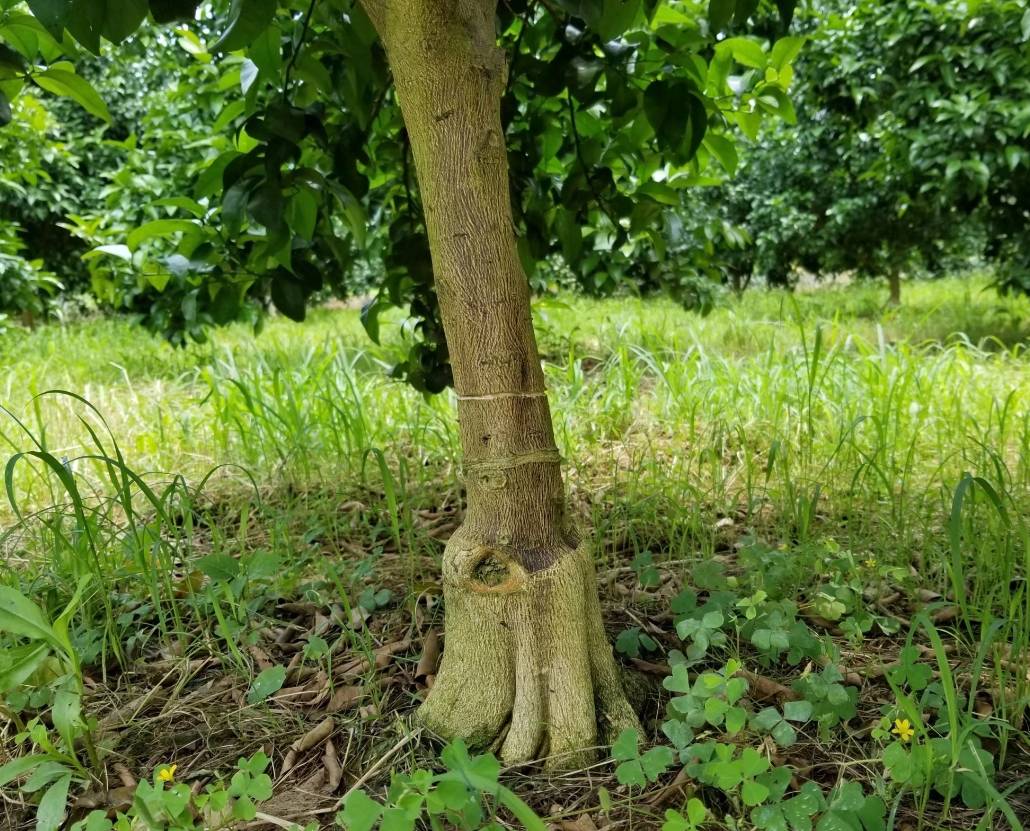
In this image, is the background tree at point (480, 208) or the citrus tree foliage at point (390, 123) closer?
the background tree at point (480, 208)

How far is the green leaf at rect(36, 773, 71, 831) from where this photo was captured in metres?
0.91

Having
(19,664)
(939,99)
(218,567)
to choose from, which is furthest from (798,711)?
(939,99)

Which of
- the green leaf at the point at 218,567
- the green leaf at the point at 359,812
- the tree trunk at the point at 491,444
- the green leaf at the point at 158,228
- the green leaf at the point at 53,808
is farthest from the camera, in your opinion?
the green leaf at the point at 158,228

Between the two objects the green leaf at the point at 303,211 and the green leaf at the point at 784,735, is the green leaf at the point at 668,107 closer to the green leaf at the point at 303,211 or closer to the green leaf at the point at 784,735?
the green leaf at the point at 303,211

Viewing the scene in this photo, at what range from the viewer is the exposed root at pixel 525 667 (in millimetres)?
1034

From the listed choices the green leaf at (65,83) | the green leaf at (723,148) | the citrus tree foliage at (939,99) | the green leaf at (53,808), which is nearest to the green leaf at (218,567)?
the green leaf at (53,808)

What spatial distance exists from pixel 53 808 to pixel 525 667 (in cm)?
61

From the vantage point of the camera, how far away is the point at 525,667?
1045 millimetres

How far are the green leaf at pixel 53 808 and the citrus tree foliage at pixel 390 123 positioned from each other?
84 centimetres

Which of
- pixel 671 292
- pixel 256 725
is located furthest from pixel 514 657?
pixel 671 292

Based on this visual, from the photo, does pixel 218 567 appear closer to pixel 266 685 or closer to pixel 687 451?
pixel 266 685

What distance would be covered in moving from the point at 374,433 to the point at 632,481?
766 mm

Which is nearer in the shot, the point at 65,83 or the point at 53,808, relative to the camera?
the point at 53,808

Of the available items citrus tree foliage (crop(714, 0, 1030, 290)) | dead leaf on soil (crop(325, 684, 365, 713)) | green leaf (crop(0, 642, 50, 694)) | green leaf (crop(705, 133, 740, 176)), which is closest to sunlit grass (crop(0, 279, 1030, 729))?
green leaf (crop(0, 642, 50, 694))
